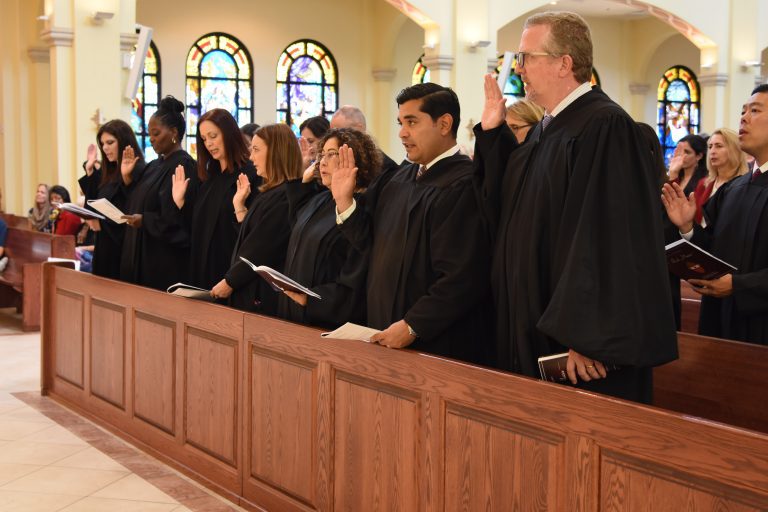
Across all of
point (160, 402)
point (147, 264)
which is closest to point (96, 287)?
point (147, 264)

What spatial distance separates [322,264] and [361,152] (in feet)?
1.83

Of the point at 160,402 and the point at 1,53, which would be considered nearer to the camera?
the point at 160,402

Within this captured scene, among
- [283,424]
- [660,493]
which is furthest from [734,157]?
[660,493]

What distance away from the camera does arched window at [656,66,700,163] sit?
2192cm

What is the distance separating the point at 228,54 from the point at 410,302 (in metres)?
14.9

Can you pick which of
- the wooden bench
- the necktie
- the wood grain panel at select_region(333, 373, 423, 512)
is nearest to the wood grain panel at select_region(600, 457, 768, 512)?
the wood grain panel at select_region(333, 373, 423, 512)

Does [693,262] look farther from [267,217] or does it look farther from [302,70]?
[302,70]

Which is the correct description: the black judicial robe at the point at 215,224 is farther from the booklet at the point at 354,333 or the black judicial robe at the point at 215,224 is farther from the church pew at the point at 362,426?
the booklet at the point at 354,333

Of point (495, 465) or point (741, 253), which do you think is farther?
point (741, 253)

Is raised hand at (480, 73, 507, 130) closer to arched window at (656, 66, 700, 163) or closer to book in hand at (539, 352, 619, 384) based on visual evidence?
book in hand at (539, 352, 619, 384)

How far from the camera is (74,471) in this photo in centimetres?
521

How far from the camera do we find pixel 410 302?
3795mm

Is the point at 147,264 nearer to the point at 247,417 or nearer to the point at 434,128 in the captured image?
the point at 247,417

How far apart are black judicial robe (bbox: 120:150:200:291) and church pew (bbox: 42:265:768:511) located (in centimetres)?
31
